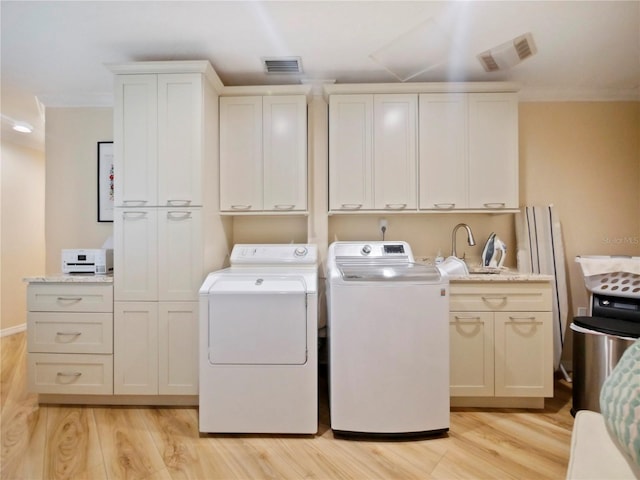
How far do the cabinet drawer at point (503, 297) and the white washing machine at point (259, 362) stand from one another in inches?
40.6

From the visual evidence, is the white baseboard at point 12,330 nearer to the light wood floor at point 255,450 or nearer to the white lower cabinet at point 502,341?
the light wood floor at point 255,450

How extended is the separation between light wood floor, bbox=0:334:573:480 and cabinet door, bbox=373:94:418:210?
1.55m

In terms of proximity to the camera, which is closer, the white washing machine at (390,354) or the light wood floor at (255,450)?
the light wood floor at (255,450)

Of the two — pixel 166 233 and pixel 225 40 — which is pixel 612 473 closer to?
pixel 166 233

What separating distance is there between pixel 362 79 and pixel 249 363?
2.22 metres

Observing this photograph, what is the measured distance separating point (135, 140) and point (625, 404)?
2572mm

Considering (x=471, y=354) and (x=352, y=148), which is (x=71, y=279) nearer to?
(x=352, y=148)

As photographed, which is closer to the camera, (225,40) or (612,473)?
(612,473)

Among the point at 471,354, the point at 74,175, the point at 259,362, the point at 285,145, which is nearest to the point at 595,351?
the point at 471,354

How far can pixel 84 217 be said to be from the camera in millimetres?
2725

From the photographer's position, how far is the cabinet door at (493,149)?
7.52ft

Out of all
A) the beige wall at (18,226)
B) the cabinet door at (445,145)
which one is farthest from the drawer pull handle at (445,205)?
the beige wall at (18,226)

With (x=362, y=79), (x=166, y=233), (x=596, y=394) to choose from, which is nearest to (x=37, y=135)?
(x=166, y=233)

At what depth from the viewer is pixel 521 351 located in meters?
2.00
